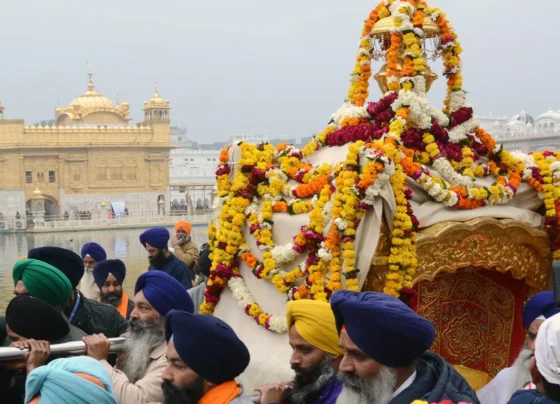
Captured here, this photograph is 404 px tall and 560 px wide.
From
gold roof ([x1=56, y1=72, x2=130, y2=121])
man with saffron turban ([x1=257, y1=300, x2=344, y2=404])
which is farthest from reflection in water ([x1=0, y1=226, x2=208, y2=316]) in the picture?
gold roof ([x1=56, y1=72, x2=130, y2=121])

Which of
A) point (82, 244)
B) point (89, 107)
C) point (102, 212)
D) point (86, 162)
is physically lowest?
point (102, 212)

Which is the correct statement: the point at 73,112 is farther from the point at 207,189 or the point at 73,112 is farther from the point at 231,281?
the point at 231,281

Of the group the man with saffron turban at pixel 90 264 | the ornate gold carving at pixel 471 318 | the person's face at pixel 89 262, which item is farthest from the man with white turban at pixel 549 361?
the person's face at pixel 89 262

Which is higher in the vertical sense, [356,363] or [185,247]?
[356,363]

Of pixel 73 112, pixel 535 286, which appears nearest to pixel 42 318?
pixel 535 286

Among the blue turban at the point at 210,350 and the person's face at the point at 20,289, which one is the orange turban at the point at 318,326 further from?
the person's face at the point at 20,289

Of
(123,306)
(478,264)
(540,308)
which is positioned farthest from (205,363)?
(123,306)

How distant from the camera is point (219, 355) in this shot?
2344mm

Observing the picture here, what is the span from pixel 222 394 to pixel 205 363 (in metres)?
0.10

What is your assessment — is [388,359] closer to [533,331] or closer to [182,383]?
[182,383]

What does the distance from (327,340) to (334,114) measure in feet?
7.93

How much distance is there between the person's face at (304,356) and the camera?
268cm

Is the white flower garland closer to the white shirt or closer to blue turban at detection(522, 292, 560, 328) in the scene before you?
blue turban at detection(522, 292, 560, 328)

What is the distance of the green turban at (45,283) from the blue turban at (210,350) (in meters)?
1.08
